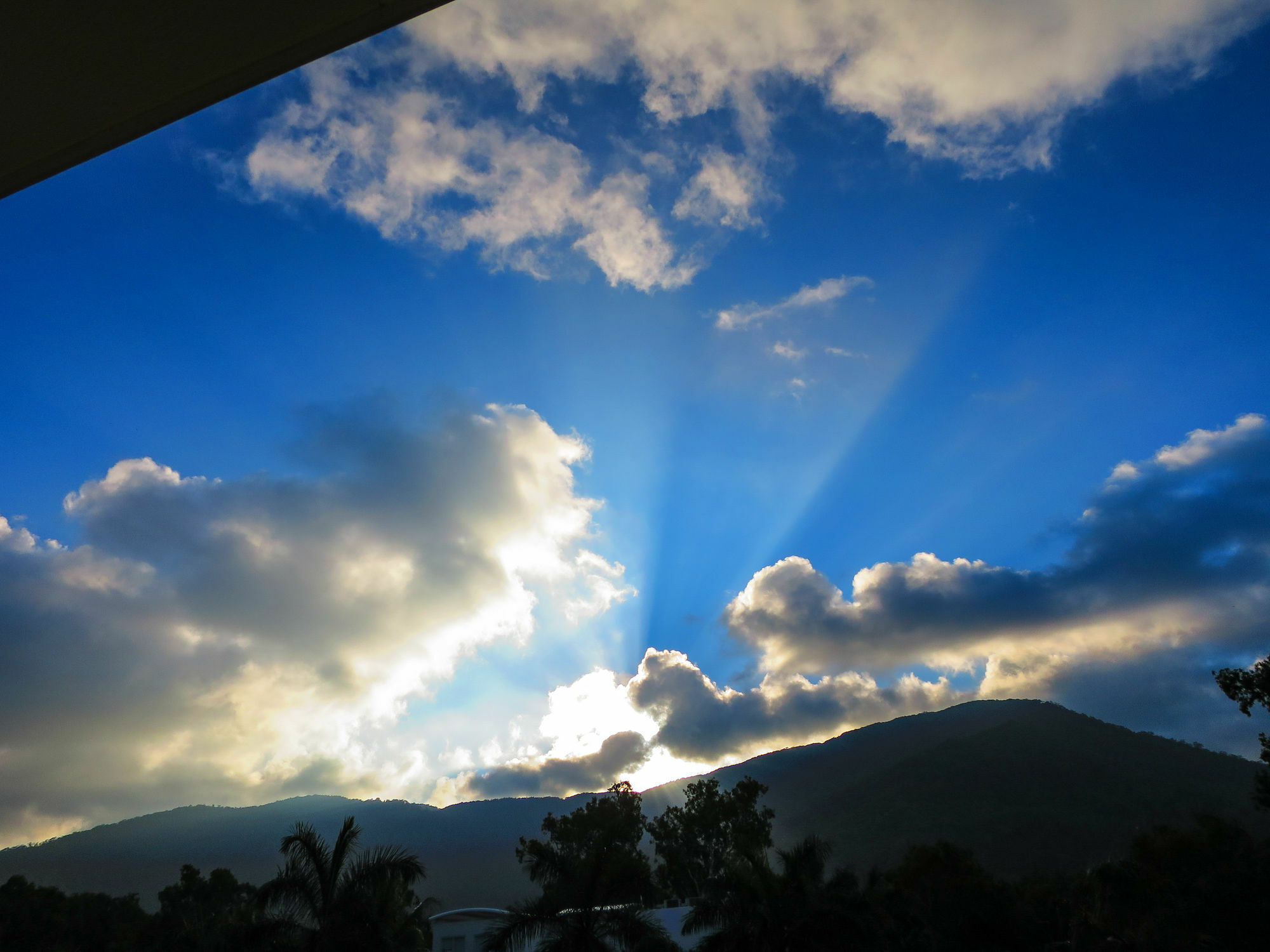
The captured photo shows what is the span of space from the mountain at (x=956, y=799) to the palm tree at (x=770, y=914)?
37878 millimetres

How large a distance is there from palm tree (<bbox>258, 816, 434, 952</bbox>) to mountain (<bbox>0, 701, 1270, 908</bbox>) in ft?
151

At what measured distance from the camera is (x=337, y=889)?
807 inches

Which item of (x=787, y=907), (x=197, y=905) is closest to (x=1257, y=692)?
(x=787, y=907)

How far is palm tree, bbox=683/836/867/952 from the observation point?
24.4m

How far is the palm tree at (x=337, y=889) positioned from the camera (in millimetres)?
19797

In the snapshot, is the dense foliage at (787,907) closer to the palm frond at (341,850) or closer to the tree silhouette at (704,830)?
the palm frond at (341,850)

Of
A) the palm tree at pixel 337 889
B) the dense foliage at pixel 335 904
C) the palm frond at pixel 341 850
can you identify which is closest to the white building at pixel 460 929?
the dense foliage at pixel 335 904

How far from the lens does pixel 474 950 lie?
39.8m

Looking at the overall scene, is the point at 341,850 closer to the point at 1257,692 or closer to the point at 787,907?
the point at 787,907

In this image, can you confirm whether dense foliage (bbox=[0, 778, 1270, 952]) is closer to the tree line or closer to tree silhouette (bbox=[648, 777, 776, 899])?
the tree line

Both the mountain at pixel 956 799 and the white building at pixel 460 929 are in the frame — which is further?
the mountain at pixel 956 799

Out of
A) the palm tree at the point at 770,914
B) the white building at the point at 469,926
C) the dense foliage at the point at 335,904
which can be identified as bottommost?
Result: the white building at the point at 469,926

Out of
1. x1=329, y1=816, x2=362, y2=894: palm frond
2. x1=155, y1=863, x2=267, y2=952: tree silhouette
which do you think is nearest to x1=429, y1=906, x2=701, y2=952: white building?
x1=155, y1=863, x2=267, y2=952: tree silhouette

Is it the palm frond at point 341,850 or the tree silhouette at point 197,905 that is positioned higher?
the palm frond at point 341,850
